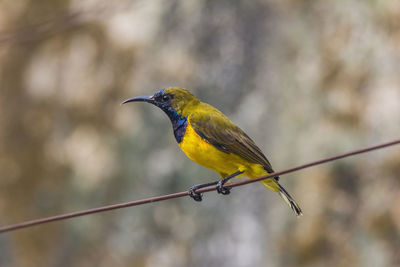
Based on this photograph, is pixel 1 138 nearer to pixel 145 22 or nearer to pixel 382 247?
pixel 145 22

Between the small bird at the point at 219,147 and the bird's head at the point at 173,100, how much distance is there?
17mm

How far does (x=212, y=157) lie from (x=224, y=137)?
172 mm

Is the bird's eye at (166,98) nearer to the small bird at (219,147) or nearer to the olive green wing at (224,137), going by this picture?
the small bird at (219,147)

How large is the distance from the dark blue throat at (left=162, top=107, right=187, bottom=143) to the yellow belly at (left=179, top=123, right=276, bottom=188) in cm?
4

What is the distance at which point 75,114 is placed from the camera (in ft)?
A: 32.7

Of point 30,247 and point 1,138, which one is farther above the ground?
point 1,138

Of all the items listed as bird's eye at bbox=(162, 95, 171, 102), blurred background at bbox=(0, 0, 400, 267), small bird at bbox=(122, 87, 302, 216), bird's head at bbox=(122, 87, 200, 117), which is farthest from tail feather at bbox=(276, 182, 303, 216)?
blurred background at bbox=(0, 0, 400, 267)

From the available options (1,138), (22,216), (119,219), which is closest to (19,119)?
(1,138)

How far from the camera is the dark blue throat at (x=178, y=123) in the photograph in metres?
4.29

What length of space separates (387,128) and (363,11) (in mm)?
1718

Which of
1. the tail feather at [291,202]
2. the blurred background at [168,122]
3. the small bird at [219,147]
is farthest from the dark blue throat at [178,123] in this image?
the blurred background at [168,122]

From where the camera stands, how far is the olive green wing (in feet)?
13.7

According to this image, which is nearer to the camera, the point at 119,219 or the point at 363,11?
the point at 363,11

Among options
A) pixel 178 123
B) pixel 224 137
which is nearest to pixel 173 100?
pixel 178 123
